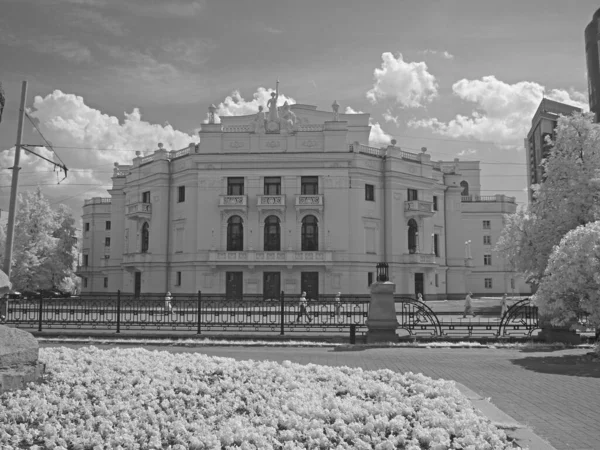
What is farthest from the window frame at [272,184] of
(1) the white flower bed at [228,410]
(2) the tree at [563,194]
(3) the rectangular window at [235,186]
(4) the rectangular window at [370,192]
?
(1) the white flower bed at [228,410]

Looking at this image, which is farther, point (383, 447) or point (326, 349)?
point (326, 349)

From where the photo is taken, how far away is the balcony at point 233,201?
50281mm

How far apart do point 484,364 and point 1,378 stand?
1134 centimetres

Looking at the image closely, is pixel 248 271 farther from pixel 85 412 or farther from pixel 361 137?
pixel 85 412

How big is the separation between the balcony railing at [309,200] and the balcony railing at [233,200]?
15.8 ft

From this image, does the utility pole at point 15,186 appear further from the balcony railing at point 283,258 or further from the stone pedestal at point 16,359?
the balcony railing at point 283,258

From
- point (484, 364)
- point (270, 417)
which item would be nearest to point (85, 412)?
point (270, 417)

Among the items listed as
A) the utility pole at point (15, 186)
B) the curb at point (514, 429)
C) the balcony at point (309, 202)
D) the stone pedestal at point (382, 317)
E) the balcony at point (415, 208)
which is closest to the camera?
the curb at point (514, 429)

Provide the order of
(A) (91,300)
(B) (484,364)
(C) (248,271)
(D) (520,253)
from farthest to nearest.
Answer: (C) (248,271) → (D) (520,253) → (A) (91,300) → (B) (484,364)

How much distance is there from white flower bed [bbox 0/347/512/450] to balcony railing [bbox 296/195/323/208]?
41661 mm

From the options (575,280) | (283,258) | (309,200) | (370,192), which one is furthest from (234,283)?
(575,280)

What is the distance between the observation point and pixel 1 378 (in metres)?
6.38

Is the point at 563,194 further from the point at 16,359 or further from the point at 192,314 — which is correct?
the point at 16,359

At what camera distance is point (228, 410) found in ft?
21.4
